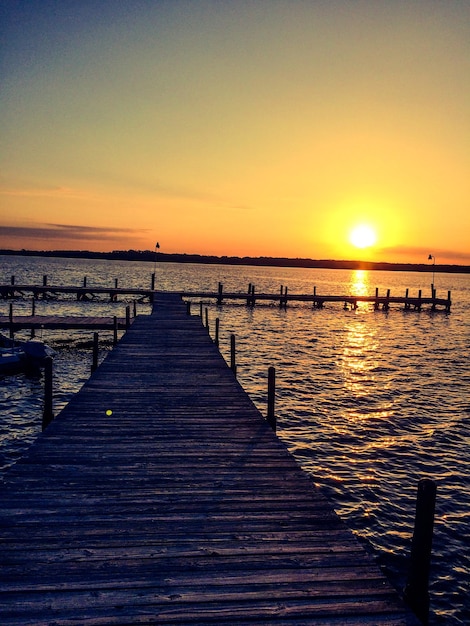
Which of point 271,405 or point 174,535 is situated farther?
point 271,405

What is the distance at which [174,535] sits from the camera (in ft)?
15.6

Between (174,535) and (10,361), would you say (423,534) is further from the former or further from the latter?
(10,361)

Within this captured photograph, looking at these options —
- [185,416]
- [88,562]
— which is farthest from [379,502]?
[88,562]

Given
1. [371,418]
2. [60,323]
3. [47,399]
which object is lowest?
[371,418]

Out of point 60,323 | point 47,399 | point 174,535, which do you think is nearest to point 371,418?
point 47,399

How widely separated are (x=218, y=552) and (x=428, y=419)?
12.4 metres

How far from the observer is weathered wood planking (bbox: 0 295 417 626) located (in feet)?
12.2

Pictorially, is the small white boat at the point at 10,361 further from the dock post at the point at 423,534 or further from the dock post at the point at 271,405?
the dock post at the point at 423,534

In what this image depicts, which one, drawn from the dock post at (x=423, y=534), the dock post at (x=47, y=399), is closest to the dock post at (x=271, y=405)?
the dock post at (x=47, y=399)

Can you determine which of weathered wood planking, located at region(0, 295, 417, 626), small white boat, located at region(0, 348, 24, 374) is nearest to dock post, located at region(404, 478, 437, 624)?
weathered wood planking, located at region(0, 295, 417, 626)

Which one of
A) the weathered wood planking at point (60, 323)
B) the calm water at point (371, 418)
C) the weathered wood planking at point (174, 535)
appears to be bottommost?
the calm water at point (371, 418)

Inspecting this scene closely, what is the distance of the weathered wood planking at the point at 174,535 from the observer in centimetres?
371

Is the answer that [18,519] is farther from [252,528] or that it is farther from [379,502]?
[379,502]

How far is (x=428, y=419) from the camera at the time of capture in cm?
1510
